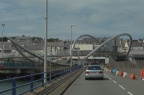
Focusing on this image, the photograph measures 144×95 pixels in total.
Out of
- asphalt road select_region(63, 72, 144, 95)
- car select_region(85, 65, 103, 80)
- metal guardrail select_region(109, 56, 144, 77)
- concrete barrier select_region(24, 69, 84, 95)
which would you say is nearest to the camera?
concrete barrier select_region(24, 69, 84, 95)

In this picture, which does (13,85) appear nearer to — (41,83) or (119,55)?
(41,83)

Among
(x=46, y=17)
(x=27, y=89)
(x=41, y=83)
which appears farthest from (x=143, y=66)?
(x=27, y=89)

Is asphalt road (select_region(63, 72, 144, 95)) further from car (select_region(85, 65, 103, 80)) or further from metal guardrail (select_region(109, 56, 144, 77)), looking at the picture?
metal guardrail (select_region(109, 56, 144, 77))

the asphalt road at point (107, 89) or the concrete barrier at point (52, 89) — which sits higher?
the concrete barrier at point (52, 89)

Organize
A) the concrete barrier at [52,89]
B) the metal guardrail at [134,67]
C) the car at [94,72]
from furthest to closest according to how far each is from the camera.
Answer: the metal guardrail at [134,67]
the car at [94,72]
the concrete barrier at [52,89]

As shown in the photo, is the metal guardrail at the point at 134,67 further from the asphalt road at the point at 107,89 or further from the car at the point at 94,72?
the asphalt road at the point at 107,89

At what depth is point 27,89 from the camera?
57.0 ft

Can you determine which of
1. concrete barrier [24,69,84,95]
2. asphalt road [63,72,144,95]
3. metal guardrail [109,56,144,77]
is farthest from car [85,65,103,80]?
concrete barrier [24,69,84,95]

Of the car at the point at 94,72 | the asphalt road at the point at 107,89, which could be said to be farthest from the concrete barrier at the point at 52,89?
the car at the point at 94,72

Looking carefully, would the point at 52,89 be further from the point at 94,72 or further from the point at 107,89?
the point at 94,72

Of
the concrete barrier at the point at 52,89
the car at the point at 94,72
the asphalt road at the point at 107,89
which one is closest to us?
the concrete barrier at the point at 52,89

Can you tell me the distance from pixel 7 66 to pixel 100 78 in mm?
53545

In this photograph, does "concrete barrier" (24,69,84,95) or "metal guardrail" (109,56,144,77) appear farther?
"metal guardrail" (109,56,144,77)

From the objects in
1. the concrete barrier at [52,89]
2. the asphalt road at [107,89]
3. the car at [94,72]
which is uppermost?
the car at [94,72]
